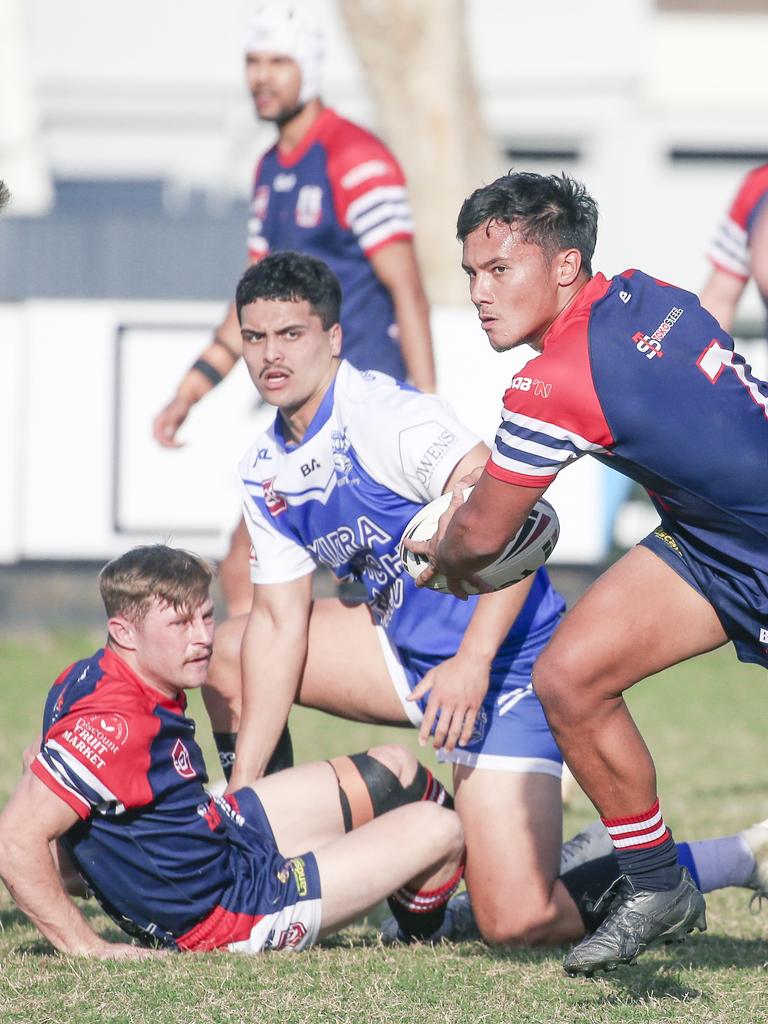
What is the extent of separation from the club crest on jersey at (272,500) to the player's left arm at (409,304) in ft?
4.70

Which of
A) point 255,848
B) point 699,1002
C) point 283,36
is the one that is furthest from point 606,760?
point 283,36

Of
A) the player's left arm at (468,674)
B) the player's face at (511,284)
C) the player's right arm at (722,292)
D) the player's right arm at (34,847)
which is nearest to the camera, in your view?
the player's face at (511,284)

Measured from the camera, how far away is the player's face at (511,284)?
11.3 feet

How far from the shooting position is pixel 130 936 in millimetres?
4090

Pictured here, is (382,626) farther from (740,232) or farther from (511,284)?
(740,232)

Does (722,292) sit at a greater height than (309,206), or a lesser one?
lesser

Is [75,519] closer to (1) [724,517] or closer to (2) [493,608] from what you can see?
(2) [493,608]

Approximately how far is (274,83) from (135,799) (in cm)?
334

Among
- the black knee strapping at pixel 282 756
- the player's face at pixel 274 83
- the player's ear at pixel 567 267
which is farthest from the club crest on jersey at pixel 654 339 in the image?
the player's face at pixel 274 83

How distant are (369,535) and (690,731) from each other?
3.61 m

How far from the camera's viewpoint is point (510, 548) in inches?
138

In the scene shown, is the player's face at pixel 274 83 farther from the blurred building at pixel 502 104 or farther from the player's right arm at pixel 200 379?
the blurred building at pixel 502 104

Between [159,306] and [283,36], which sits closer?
[283,36]

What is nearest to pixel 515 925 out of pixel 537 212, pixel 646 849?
pixel 646 849
